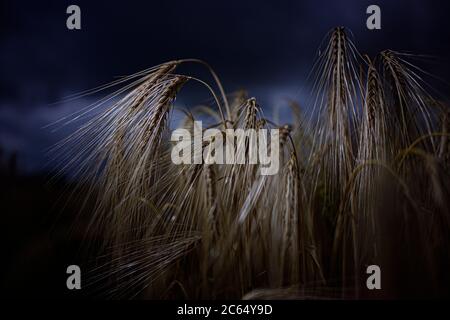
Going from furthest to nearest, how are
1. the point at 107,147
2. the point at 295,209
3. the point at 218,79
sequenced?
1. the point at 218,79
2. the point at 107,147
3. the point at 295,209

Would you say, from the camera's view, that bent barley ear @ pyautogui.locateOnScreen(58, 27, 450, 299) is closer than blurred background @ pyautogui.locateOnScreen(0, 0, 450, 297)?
Yes

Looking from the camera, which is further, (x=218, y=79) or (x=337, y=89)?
(x=218, y=79)

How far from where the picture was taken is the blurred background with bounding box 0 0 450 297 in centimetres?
137

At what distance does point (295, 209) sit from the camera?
1.13 m

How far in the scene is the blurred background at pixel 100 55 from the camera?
1373mm

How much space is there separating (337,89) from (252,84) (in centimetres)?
31

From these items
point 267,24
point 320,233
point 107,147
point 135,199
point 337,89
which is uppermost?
point 267,24

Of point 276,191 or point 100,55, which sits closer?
point 276,191

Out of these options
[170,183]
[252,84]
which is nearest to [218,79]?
[252,84]

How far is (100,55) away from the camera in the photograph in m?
1.41

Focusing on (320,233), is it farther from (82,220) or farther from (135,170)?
(82,220)

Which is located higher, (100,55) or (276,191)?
(100,55)

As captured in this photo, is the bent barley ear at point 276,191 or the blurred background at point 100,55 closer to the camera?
the bent barley ear at point 276,191

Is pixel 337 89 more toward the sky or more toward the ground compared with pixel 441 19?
more toward the ground
